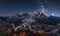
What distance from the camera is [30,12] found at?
9.90 ft

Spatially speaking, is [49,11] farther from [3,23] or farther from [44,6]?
[3,23]

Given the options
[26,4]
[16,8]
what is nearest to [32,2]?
[26,4]

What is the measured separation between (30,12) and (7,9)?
1.55 feet

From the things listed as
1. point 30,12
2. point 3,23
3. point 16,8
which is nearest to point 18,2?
point 16,8

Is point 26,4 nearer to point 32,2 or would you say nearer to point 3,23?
point 32,2

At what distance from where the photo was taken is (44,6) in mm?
2951

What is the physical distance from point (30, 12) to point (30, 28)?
32 centimetres

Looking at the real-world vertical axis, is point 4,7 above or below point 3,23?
above

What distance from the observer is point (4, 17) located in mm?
3043

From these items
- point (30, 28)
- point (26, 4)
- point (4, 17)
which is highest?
point (26, 4)

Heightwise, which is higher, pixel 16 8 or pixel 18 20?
pixel 16 8

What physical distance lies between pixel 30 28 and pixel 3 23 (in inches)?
21.8

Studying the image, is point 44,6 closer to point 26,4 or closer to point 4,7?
point 26,4

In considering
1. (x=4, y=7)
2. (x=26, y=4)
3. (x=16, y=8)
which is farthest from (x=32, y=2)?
(x=4, y=7)
